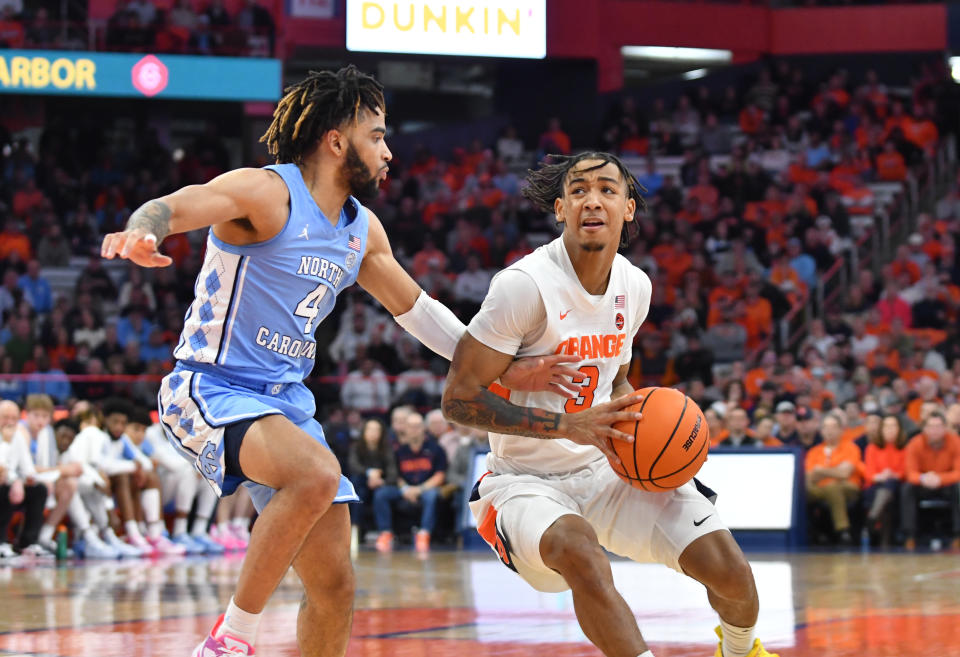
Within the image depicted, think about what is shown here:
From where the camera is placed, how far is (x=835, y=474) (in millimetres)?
13305

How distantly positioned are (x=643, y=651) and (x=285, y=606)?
4.59 m

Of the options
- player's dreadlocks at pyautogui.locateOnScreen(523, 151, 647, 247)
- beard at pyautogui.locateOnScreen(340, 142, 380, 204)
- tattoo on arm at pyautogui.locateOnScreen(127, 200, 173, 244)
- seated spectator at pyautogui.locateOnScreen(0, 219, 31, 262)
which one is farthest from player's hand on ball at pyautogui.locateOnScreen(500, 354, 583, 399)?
seated spectator at pyautogui.locateOnScreen(0, 219, 31, 262)

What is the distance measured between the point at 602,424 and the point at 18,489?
28.7 ft

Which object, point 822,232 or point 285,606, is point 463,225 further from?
point 285,606

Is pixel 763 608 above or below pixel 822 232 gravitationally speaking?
below

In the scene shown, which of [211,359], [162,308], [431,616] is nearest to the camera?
[211,359]

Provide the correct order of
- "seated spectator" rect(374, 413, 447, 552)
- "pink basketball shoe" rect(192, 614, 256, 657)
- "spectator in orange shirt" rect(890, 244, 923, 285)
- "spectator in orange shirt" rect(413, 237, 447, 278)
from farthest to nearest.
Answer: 1. "spectator in orange shirt" rect(413, 237, 447, 278)
2. "spectator in orange shirt" rect(890, 244, 923, 285)
3. "seated spectator" rect(374, 413, 447, 552)
4. "pink basketball shoe" rect(192, 614, 256, 657)

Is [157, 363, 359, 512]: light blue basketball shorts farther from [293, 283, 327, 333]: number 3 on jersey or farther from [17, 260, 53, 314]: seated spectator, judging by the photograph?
[17, 260, 53, 314]: seated spectator

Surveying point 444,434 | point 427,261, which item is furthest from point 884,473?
point 427,261

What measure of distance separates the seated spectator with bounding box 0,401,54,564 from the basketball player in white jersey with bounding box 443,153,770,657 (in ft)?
26.6

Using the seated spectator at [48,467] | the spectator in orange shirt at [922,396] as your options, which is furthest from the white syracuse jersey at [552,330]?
the spectator in orange shirt at [922,396]

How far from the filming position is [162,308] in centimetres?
1798

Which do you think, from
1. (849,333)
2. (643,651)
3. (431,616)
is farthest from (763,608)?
(849,333)

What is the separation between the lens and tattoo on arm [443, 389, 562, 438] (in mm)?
4812
